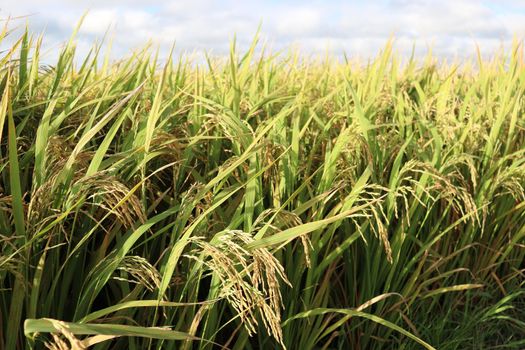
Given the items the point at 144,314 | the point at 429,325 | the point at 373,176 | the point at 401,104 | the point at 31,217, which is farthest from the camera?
the point at 401,104

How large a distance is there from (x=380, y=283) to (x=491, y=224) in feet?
2.39

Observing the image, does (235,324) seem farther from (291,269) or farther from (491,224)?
(491,224)

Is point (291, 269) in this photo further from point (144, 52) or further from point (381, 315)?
point (144, 52)

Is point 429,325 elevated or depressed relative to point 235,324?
depressed

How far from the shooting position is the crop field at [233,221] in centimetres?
150

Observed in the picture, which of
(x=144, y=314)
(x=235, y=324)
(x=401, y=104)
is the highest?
(x=401, y=104)

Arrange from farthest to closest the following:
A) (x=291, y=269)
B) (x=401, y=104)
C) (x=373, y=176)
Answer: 1. (x=401, y=104)
2. (x=373, y=176)
3. (x=291, y=269)

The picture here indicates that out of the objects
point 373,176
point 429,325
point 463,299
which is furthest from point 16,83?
point 463,299

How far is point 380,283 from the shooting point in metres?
2.14

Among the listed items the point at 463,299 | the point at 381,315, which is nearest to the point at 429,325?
the point at 381,315

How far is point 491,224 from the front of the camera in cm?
261

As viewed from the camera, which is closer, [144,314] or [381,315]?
[144,314]

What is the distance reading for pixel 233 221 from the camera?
5.64 feet

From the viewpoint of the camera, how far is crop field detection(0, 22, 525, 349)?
1501mm
